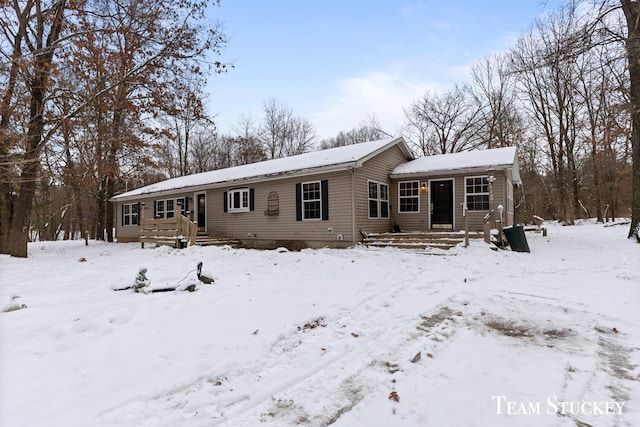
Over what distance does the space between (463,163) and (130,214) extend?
18.1 m

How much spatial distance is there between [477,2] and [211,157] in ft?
84.0

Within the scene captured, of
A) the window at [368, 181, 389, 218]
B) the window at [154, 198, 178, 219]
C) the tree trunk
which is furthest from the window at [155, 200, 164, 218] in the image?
the tree trunk

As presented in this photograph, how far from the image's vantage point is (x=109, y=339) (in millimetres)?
3270

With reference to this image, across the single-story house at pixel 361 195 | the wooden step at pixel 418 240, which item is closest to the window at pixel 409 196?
the single-story house at pixel 361 195

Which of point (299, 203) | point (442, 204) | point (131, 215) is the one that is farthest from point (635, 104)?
point (131, 215)

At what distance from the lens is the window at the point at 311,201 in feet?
38.0

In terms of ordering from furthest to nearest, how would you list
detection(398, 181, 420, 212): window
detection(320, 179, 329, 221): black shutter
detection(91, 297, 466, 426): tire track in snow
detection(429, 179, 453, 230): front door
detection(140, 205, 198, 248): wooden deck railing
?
detection(398, 181, 420, 212): window < detection(140, 205, 198, 248): wooden deck railing < detection(429, 179, 453, 230): front door < detection(320, 179, 329, 221): black shutter < detection(91, 297, 466, 426): tire track in snow

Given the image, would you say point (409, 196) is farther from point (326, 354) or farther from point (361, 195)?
Answer: point (326, 354)

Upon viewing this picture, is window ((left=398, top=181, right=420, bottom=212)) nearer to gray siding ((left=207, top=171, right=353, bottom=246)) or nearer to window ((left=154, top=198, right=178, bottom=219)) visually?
gray siding ((left=207, top=171, right=353, bottom=246))

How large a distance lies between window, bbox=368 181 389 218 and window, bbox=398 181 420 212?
0.56 metres

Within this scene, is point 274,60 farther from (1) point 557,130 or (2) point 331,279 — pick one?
(1) point 557,130

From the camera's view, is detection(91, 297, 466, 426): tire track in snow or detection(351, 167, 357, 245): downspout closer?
detection(91, 297, 466, 426): tire track in snow

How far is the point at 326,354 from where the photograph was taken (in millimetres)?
3104

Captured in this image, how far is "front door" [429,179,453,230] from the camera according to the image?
11.9m
